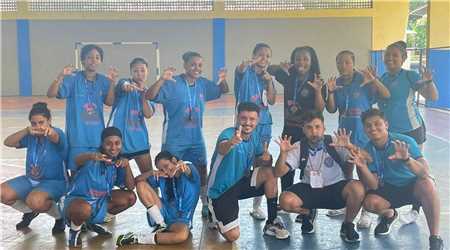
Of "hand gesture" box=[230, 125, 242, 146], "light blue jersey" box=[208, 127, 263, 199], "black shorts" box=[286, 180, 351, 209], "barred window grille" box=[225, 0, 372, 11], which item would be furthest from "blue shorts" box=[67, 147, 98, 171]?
"barred window grille" box=[225, 0, 372, 11]

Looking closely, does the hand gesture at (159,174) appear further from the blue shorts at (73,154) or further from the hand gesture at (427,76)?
the hand gesture at (427,76)

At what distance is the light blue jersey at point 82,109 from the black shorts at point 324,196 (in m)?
1.85

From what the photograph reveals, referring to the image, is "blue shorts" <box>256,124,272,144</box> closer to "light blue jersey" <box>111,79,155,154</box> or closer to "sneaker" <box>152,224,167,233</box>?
"light blue jersey" <box>111,79,155,154</box>

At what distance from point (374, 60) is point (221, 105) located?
25.3 feet

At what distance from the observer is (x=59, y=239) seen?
175 inches

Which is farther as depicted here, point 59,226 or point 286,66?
point 286,66

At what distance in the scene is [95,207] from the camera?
14.3 ft

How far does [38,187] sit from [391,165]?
A: 2883mm

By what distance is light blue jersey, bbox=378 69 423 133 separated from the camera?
4.86m

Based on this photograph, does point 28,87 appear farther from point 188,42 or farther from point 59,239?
point 59,239

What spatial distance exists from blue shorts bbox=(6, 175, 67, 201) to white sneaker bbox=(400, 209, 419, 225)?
2.96 metres

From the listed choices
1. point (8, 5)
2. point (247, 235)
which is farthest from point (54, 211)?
point (8, 5)

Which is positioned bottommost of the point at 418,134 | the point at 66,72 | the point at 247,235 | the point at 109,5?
the point at 247,235

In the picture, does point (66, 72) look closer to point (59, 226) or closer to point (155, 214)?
point (59, 226)
